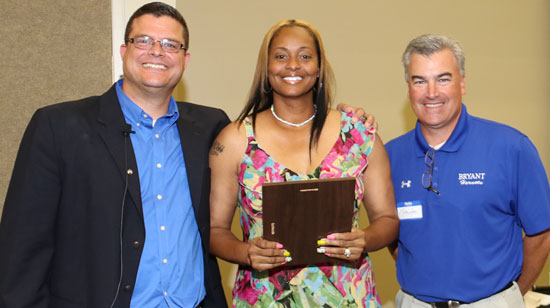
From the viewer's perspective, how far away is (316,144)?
8.73ft

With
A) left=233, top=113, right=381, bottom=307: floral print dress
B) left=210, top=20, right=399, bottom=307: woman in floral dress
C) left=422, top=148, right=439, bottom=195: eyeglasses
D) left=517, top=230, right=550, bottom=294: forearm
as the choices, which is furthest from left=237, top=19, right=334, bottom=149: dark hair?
left=517, top=230, right=550, bottom=294: forearm

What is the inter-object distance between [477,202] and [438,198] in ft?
0.58

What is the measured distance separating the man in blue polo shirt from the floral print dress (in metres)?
0.29

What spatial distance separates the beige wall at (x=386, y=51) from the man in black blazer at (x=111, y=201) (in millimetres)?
1756

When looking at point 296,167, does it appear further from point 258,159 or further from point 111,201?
point 111,201

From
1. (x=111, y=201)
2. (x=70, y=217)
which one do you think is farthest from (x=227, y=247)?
(x=70, y=217)

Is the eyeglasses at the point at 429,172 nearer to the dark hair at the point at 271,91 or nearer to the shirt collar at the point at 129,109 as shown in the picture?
the dark hair at the point at 271,91

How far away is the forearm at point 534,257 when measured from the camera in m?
2.68

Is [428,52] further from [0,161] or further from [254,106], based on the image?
[0,161]

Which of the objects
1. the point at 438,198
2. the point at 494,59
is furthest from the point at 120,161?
the point at 494,59

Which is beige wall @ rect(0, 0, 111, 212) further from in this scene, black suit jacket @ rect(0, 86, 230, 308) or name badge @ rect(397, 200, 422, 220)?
name badge @ rect(397, 200, 422, 220)

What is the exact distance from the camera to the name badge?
2719mm

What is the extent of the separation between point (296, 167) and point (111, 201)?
850mm

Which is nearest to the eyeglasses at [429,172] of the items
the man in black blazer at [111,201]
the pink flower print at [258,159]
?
the pink flower print at [258,159]
